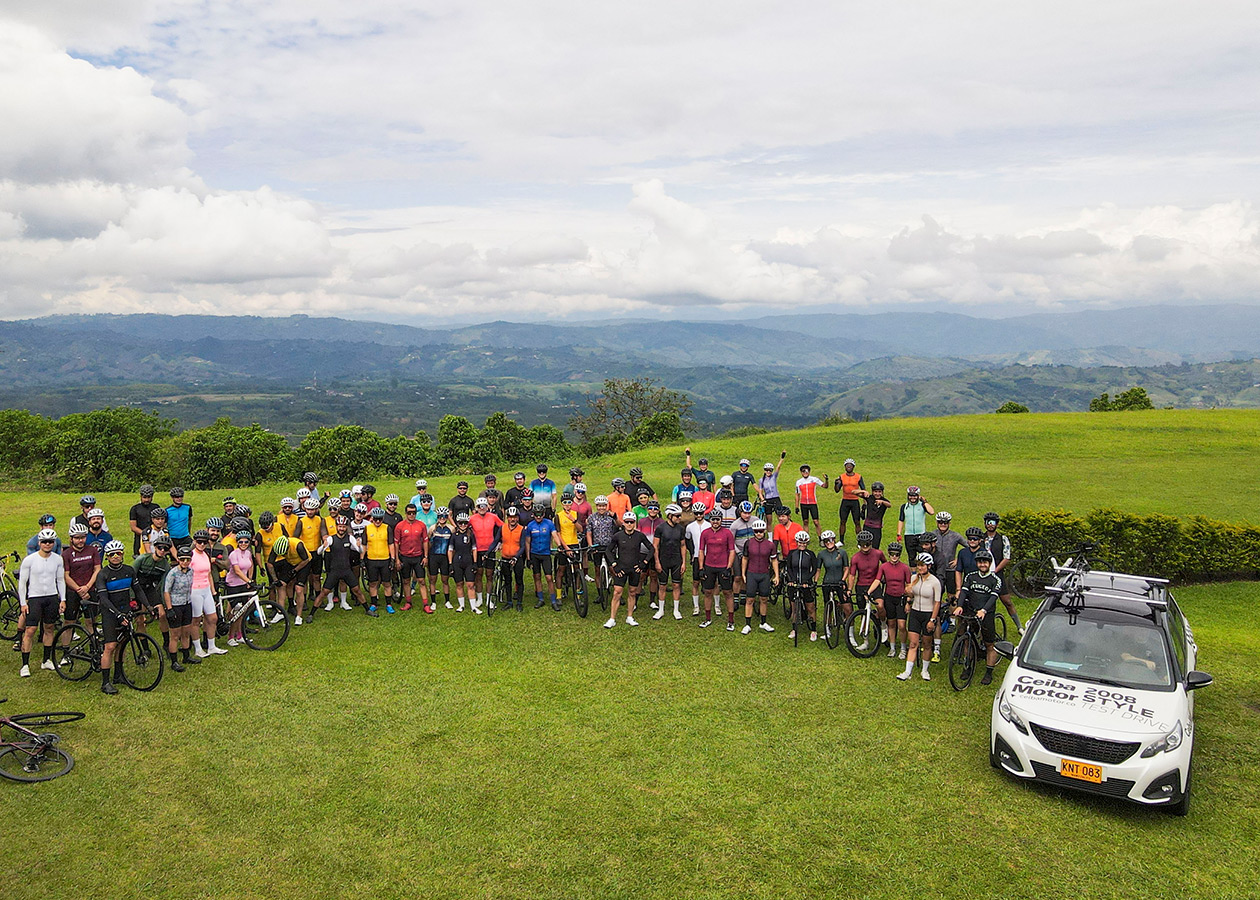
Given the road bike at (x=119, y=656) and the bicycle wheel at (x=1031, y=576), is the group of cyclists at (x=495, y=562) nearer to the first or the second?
the road bike at (x=119, y=656)

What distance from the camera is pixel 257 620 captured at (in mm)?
14047

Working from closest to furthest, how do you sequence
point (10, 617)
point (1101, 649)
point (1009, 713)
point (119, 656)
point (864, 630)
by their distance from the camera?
point (1009, 713), point (1101, 649), point (119, 656), point (864, 630), point (10, 617)

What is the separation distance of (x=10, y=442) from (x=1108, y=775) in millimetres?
73927

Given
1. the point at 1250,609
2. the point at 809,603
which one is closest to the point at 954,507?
the point at 1250,609

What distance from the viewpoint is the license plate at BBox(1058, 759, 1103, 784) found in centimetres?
793

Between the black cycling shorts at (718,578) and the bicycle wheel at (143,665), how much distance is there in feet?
30.1

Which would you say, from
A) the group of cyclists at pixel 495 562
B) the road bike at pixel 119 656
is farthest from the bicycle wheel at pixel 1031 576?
the road bike at pixel 119 656

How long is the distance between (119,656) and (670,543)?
930cm

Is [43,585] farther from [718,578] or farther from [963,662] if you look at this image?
[963,662]

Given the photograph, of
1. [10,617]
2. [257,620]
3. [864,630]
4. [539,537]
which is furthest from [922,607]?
[10,617]

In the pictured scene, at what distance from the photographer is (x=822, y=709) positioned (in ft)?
34.6

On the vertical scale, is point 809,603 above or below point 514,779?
above

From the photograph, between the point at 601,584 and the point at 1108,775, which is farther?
the point at 601,584

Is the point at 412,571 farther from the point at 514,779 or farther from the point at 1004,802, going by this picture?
the point at 1004,802
